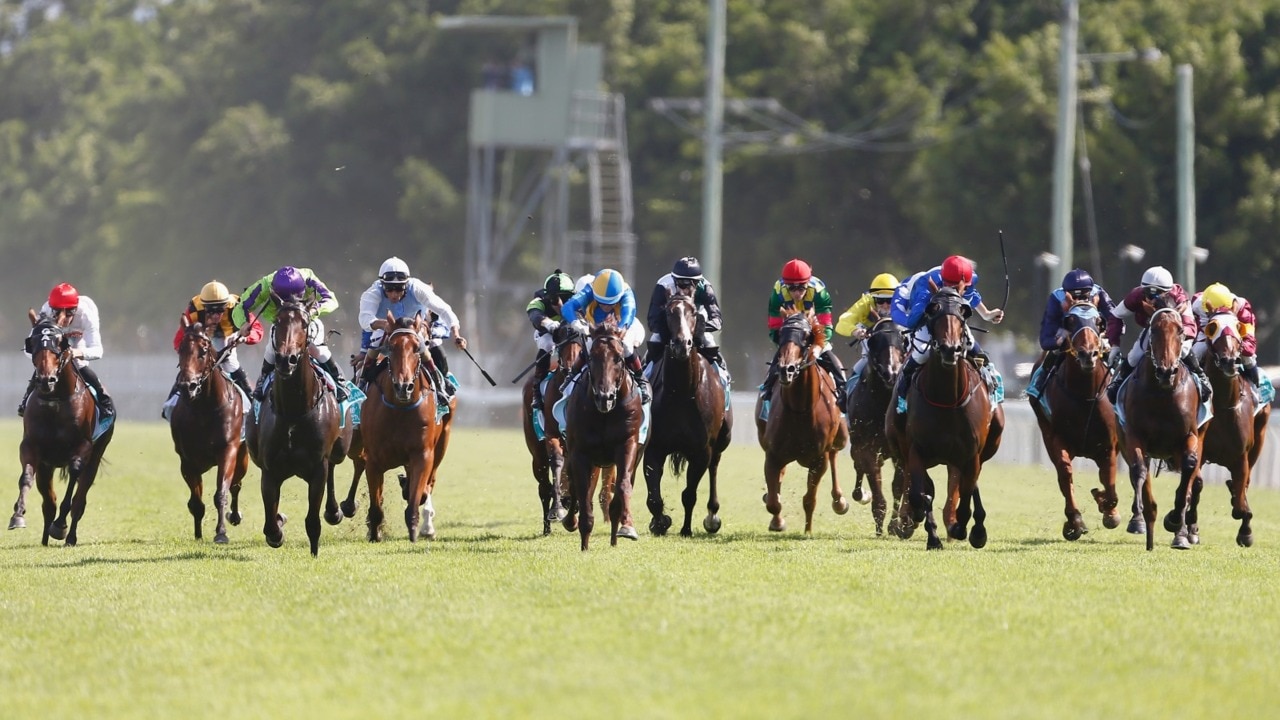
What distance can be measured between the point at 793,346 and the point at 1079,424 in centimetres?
223

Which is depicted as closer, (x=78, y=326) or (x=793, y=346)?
(x=793, y=346)

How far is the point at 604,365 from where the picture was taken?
47.1 feet

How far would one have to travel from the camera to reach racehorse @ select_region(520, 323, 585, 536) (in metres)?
16.1

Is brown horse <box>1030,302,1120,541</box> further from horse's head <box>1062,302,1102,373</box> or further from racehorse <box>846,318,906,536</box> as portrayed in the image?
racehorse <box>846,318,906,536</box>

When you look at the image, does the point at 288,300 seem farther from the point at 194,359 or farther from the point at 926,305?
the point at 926,305

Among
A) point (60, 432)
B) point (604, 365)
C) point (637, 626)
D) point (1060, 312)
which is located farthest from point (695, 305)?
point (637, 626)

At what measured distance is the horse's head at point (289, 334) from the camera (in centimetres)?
1371

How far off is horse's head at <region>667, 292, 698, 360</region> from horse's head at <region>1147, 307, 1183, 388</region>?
10.1 feet

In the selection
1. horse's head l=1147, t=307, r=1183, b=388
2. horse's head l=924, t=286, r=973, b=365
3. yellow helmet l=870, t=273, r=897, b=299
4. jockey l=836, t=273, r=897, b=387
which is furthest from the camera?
yellow helmet l=870, t=273, r=897, b=299

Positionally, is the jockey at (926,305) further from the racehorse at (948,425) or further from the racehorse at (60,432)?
the racehorse at (60,432)

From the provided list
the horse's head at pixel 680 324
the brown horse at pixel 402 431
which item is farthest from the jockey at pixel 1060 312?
the brown horse at pixel 402 431

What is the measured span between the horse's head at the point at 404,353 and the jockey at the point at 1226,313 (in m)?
5.57

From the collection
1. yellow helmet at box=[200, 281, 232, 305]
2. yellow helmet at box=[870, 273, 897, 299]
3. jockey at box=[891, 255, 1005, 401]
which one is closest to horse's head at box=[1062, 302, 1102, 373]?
jockey at box=[891, 255, 1005, 401]

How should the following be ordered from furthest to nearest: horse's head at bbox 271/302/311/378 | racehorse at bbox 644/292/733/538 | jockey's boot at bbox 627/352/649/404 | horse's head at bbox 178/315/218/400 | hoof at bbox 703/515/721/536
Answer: hoof at bbox 703/515/721/536 → racehorse at bbox 644/292/733/538 → horse's head at bbox 178/315/218/400 → jockey's boot at bbox 627/352/649/404 → horse's head at bbox 271/302/311/378
